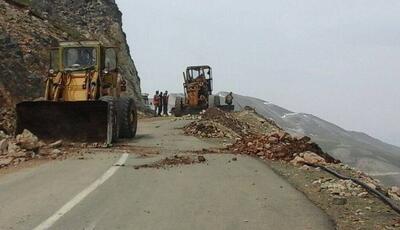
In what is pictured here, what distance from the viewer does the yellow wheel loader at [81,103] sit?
18.0m

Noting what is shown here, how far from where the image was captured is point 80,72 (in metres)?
20.2

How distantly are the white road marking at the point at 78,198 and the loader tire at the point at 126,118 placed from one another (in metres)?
7.45

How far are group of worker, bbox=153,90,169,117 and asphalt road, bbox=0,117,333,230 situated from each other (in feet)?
113

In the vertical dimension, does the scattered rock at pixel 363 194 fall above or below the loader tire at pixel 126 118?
below

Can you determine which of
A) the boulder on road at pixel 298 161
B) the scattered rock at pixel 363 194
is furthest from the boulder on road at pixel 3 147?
the scattered rock at pixel 363 194

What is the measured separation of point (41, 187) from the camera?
1058 centimetres

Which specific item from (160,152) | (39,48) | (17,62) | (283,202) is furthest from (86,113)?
(39,48)

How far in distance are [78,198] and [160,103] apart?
129 ft

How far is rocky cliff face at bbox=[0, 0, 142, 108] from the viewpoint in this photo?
31.8 meters

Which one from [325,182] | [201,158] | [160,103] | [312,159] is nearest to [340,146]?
[160,103]

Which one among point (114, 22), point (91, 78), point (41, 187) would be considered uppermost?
point (114, 22)

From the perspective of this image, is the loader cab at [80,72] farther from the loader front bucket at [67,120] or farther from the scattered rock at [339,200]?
the scattered rock at [339,200]

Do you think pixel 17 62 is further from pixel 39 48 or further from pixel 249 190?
pixel 249 190

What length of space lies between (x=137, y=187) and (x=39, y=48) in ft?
90.3
